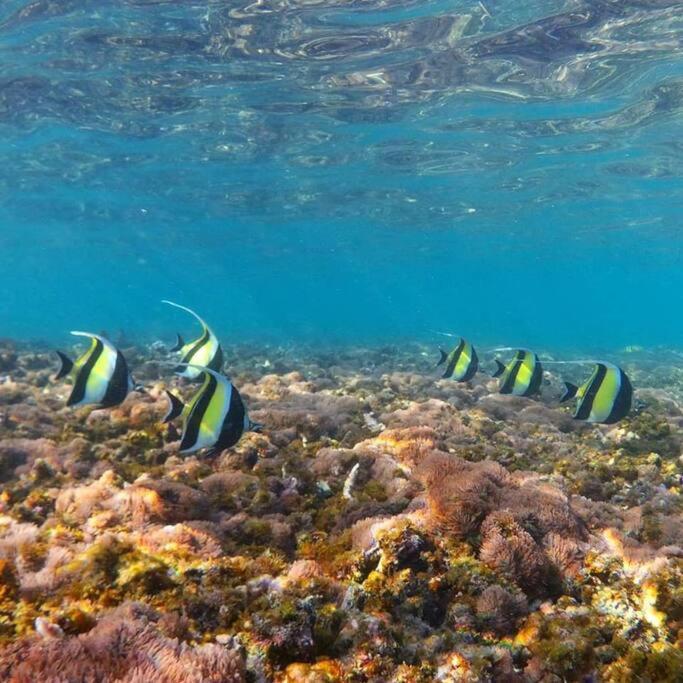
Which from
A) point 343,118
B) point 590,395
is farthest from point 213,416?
point 343,118

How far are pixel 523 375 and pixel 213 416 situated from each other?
13.7ft

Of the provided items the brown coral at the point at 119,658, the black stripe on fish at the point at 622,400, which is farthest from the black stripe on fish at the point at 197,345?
the black stripe on fish at the point at 622,400

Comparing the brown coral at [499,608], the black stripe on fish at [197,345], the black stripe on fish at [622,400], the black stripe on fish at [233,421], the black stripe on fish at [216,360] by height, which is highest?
the black stripe on fish at [233,421]

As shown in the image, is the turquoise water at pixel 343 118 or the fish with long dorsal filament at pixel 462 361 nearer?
the fish with long dorsal filament at pixel 462 361

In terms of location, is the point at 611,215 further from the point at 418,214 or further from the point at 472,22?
the point at 472,22

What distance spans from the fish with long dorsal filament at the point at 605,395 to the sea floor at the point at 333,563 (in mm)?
706

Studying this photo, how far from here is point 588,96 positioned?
59.6ft

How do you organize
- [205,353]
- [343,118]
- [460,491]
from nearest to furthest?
1. [460,491]
2. [205,353]
3. [343,118]

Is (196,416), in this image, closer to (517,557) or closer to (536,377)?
(517,557)

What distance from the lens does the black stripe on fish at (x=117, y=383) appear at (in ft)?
14.1

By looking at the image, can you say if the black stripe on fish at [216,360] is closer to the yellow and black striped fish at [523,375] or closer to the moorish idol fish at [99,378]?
the moorish idol fish at [99,378]

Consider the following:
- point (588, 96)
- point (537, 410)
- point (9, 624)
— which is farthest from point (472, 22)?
point (9, 624)

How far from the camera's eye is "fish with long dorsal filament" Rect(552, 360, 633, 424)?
4766mm

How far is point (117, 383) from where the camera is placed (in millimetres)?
4297
